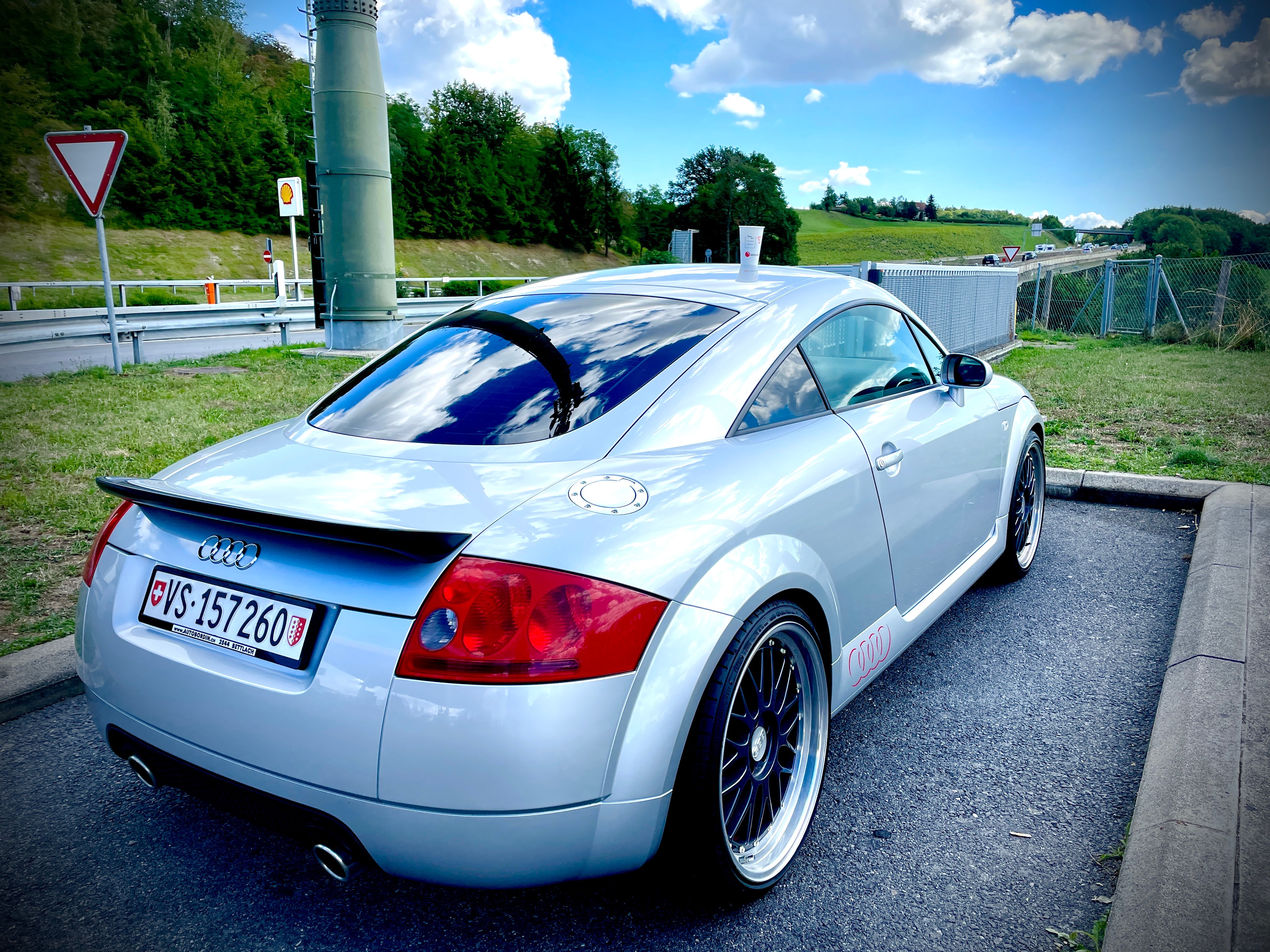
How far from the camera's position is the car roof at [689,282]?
2.88 metres

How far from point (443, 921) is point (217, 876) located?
0.65 meters

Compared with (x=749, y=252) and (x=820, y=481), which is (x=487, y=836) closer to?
(x=820, y=481)

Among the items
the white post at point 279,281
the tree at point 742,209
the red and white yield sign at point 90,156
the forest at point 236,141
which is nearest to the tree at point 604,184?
the forest at point 236,141

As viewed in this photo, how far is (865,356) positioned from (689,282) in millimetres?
719

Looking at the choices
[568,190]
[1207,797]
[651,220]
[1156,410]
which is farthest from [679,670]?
[651,220]

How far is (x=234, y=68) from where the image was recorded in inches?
2083

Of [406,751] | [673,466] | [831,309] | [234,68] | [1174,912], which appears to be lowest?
[1174,912]

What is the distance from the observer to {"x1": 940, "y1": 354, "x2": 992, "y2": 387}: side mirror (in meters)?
3.48

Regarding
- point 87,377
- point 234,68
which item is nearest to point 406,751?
point 87,377

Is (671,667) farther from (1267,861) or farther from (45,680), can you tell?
(45,680)

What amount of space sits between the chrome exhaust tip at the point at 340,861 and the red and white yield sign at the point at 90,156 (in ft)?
28.2

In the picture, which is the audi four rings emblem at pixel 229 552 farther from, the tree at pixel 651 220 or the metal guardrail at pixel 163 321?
the tree at pixel 651 220

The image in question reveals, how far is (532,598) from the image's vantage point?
5.62 feet

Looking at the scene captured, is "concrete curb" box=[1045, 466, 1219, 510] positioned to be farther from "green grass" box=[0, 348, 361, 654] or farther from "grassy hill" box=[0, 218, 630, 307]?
"grassy hill" box=[0, 218, 630, 307]
